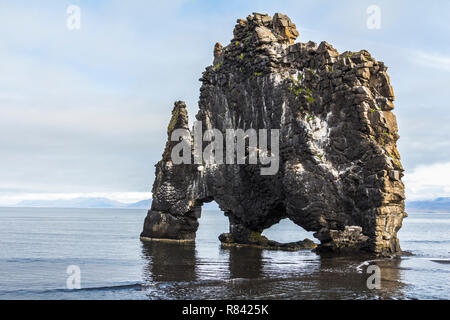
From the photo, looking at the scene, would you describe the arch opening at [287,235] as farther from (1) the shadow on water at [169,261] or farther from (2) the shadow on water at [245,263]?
(1) the shadow on water at [169,261]

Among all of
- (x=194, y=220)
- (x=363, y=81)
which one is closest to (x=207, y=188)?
(x=194, y=220)

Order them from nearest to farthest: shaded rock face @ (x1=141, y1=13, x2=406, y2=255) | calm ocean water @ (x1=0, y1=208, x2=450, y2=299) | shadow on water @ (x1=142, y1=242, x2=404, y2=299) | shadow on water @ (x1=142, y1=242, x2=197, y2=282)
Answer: shadow on water @ (x1=142, y1=242, x2=404, y2=299)
calm ocean water @ (x1=0, y1=208, x2=450, y2=299)
shadow on water @ (x1=142, y1=242, x2=197, y2=282)
shaded rock face @ (x1=141, y1=13, x2=406, y2=255)

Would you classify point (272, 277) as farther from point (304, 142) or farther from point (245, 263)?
point (304, 142)

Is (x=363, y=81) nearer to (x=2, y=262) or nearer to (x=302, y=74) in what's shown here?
(x=302, y=74)

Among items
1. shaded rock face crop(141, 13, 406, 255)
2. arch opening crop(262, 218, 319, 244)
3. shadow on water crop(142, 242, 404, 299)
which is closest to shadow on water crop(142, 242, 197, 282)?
shadow on water crop(142, 242, 404, 299)

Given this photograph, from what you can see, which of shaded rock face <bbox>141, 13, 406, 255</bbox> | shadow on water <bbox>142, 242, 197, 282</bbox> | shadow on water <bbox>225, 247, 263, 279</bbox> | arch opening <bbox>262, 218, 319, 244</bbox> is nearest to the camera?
shadow on water <bbox>142, 242, 197, 282</bbox>

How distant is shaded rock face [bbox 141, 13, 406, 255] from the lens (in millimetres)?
50438

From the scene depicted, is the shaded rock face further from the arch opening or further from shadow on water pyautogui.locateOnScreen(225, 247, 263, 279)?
the arch opening

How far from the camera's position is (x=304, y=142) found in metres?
54.6

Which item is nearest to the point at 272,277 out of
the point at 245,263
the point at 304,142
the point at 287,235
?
the point at 245,263

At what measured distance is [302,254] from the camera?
184ft

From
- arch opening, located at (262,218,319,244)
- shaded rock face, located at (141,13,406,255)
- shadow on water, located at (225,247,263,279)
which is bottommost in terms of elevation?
arch opening, located at (262,218,319,244)

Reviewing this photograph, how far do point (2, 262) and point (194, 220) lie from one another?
2819cm

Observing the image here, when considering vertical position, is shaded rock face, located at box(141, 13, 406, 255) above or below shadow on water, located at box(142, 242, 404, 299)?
above
